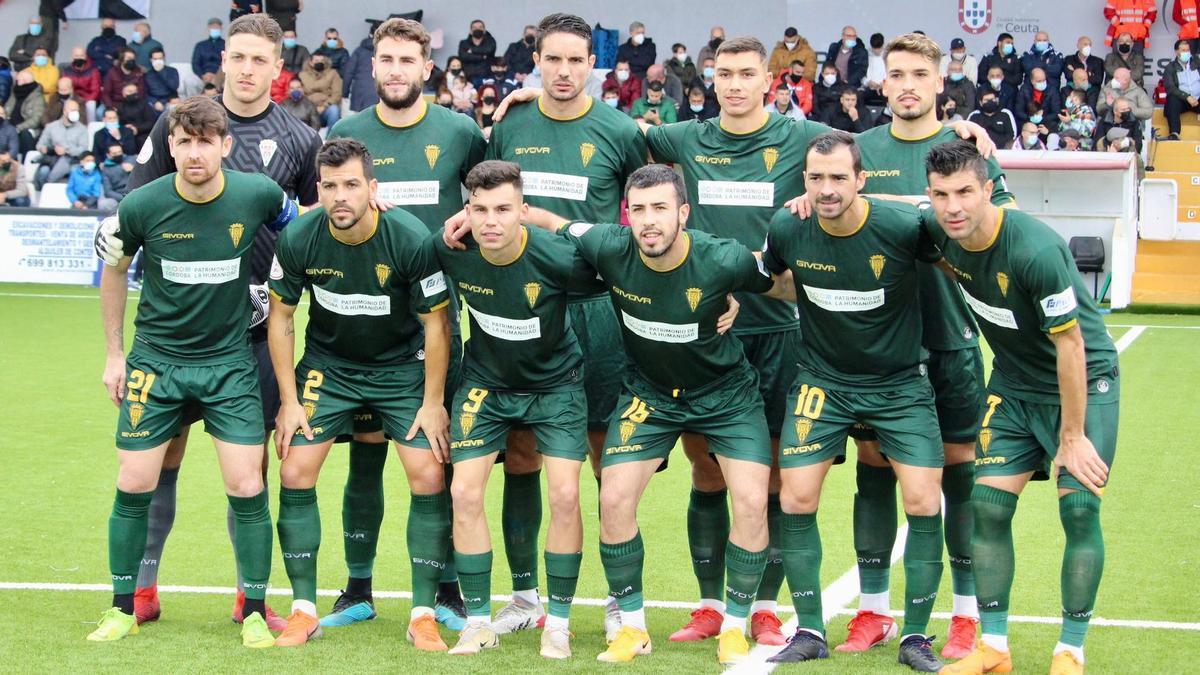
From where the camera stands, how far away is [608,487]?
5430 mm

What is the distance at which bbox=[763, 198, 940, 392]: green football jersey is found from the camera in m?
5.27

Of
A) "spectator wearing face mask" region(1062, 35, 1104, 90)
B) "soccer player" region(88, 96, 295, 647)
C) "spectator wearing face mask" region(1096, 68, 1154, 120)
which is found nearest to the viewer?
"soccer player" region(88, 96, 295, 647)

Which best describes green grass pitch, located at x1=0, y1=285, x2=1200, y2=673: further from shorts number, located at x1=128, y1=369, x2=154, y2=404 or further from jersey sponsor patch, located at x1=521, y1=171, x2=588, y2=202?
jersey sponsor patch, located at x1=521, y1=171, x2=588, y2=202

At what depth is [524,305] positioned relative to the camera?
5.50 m

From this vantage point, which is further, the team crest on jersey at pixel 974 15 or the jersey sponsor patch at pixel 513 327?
the team crest on jersey at pixel 974 15

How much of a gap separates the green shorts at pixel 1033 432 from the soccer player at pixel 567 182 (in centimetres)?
157

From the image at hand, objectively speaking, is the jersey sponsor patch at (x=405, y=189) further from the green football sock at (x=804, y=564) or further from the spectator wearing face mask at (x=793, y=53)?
the spectator wearing face mask at (x=793, y=53)

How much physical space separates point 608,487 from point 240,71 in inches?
92.4

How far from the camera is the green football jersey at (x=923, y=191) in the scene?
564 cm

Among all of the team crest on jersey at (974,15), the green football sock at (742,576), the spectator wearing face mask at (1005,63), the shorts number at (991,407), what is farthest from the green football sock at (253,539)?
the team crest on jersey at (974,15)

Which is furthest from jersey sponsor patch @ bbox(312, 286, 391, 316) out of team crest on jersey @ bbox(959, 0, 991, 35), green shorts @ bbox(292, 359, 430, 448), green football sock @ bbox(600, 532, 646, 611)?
team crest on jersey @ bbox(959, 0, 991, 35)

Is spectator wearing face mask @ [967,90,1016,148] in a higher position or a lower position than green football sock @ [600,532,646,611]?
higher

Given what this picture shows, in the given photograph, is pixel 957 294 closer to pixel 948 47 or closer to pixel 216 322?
pixel 216 322

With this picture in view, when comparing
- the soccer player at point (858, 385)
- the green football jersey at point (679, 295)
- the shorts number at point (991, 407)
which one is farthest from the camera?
the green football jersey at point (679, 295)
